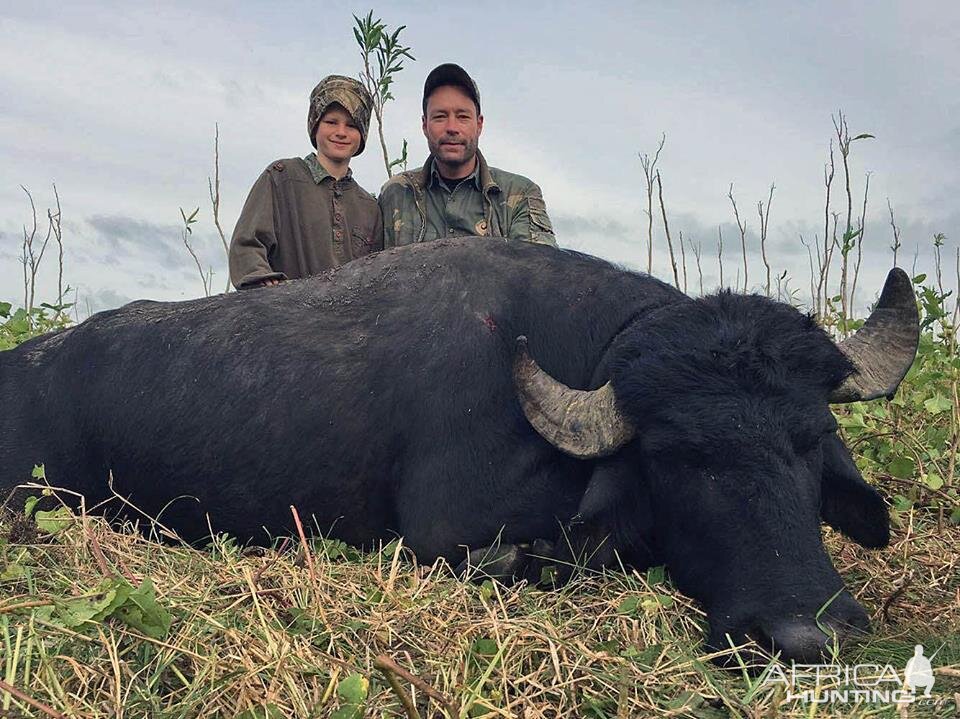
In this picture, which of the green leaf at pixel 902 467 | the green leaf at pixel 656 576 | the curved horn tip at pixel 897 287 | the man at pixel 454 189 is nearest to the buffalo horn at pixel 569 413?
the green leaf at pixel 656 576

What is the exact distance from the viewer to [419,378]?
374 centimetres

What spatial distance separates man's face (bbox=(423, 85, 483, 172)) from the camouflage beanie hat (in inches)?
18.8

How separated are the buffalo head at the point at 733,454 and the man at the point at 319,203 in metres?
3.46

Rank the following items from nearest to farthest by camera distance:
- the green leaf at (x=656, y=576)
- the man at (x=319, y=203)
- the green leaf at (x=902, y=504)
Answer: the green leaf at (x=656, y=576)
the green leaf at (x=902, y=504)
the man at (x=319, y=203)

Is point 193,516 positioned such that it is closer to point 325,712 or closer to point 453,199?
point 325,712

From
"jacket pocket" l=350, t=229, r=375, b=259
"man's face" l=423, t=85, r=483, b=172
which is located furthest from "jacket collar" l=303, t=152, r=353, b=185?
"man's face" l=423, t=85, r=483, b=172

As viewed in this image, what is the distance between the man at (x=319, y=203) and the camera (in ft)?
20.5

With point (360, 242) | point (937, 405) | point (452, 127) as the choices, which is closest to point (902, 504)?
point (937, 405)

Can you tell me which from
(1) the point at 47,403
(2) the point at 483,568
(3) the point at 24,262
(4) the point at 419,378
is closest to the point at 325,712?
(2) the point at 483,568

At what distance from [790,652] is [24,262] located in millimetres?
12521

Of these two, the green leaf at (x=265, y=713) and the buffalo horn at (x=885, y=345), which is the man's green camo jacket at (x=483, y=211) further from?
the green leaf at (x=265, y=713)

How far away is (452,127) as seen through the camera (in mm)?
6375

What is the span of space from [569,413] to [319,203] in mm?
3728

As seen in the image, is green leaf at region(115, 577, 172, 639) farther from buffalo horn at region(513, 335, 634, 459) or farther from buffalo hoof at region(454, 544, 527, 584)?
buffalo horn at region(513, 335, 634, 459)
